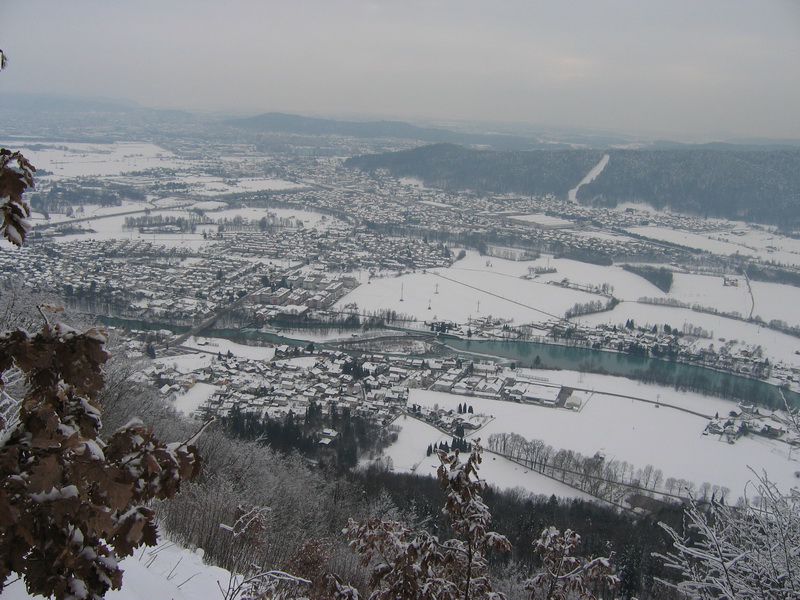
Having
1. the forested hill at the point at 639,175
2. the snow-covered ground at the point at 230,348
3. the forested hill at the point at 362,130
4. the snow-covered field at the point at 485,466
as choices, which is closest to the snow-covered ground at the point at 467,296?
the snow-covered ground at the point at 230,348

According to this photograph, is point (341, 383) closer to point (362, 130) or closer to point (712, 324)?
point (712, 324)

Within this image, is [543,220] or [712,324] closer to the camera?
[712,324]

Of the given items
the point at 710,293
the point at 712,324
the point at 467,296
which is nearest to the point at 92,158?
the point at 467,296

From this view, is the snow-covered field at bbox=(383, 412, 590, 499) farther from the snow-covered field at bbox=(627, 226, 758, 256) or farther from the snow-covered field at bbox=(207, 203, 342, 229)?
the snow-covered field at bbox=(627, 226, 758, 256)

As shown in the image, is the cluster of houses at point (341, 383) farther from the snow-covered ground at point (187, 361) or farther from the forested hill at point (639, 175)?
the forested hill at point (639, 175)

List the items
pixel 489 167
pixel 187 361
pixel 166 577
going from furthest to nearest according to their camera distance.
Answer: pixel 489 167 < pixel 187 361 < pixel 166 577

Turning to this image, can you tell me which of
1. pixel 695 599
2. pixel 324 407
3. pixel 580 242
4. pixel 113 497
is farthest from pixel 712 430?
pixel 580 242
